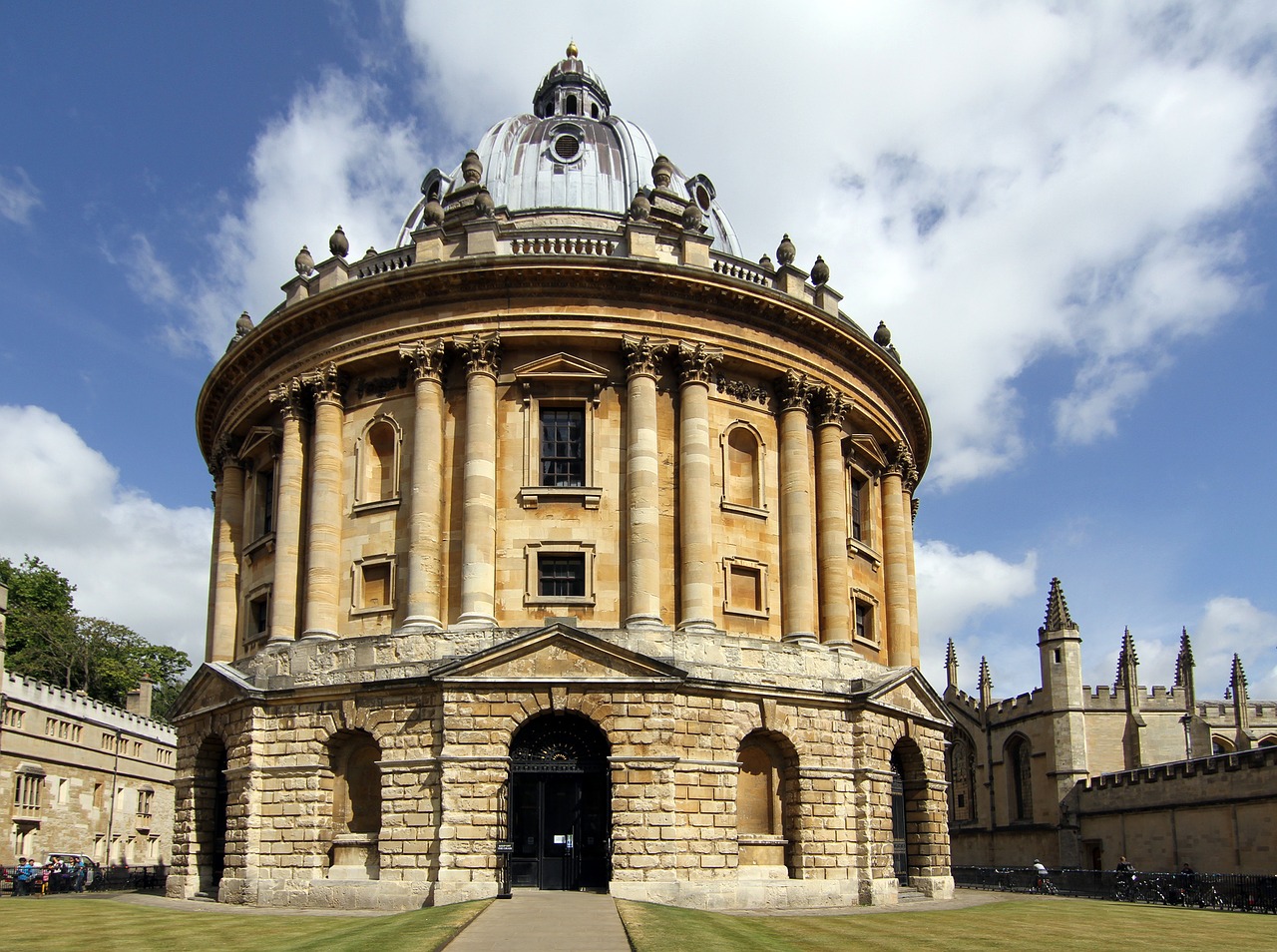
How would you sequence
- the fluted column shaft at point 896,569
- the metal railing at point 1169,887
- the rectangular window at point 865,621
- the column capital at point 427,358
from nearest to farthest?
the column capital at point 427,358 → the metal railing at point 1169,887 → the rectangular window at point 865,621 → the fluted column shaft at point 896,569

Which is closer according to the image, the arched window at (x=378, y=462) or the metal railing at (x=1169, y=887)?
the arched window at (x=378, y=462)

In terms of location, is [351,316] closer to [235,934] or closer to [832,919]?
[235,934]

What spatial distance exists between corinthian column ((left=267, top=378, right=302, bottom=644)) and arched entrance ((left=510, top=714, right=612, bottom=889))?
28.5 feet

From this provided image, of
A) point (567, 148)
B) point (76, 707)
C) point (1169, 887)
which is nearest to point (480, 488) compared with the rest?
point (567, 148)

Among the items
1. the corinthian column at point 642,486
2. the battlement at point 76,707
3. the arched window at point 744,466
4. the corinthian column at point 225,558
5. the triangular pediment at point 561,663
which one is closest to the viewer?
the triangular pediment at point 561,663

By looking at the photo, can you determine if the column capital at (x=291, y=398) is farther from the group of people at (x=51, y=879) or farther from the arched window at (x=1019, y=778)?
the arched window at (x=1019, y=778)

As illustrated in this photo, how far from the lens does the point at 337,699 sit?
32531mm

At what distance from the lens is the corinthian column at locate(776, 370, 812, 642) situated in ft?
116

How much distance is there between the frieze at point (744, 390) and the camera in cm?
3656

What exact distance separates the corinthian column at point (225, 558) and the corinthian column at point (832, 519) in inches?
749

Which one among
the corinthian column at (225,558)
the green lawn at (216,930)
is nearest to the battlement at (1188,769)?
the green lawn at (216,930)

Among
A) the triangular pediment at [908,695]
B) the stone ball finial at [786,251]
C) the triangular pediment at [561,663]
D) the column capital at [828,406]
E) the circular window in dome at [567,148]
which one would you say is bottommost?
the triangular pediment at [908,695]

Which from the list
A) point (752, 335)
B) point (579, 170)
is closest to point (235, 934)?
point (752, 335)

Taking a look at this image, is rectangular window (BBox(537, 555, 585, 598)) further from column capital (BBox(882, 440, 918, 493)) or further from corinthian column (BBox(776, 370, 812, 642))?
column capital (BBox(882, 440, 918, 493))
